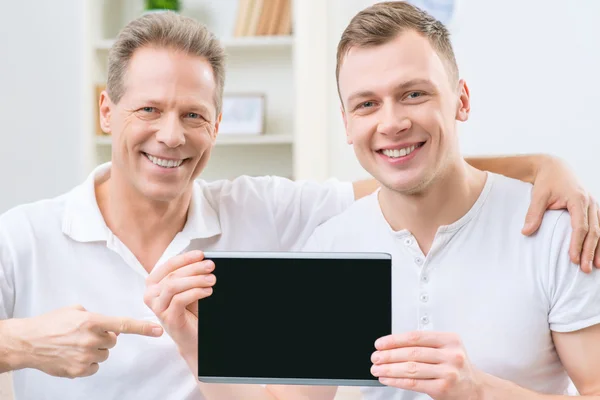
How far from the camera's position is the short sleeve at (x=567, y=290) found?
131 centimetres

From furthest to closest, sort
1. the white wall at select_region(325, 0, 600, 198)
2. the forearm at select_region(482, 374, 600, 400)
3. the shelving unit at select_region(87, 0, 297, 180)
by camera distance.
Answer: the shelving unit at select_region(87, 0, 297, 180) < the white wall at select_region(325, 0, 600, 198) < the forearm at select_region(482, 374, 600, 400)

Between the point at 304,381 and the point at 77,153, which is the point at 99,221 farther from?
the point at 77,153

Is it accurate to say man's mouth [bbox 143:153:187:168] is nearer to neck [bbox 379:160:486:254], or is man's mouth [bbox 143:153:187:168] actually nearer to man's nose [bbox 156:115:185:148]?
man's nose [bbox 156:115:185:148]

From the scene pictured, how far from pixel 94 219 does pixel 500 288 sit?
0.89 meters

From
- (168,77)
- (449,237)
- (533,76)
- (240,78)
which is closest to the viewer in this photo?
(449,237)

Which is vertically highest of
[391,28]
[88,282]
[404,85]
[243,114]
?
[391,28]

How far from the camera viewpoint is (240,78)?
10.4 ft

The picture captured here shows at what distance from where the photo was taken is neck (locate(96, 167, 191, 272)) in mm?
1648

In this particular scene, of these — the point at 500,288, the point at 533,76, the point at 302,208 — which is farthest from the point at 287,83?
the point at 500,288

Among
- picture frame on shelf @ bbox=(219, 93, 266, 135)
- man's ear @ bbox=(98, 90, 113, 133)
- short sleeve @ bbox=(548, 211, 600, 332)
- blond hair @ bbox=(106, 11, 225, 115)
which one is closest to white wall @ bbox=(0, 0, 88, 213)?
picture frame on shelf @ bbox=(219, 93, 266, 135)

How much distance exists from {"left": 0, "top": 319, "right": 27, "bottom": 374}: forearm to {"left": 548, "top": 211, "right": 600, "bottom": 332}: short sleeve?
102cm

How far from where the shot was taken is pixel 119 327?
49.8 inches

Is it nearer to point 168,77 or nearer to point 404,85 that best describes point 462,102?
point 404,85

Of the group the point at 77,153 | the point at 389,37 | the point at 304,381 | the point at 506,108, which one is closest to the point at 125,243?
the point at 304,381
